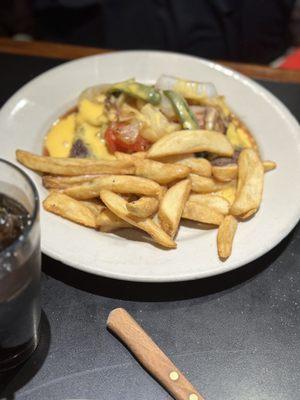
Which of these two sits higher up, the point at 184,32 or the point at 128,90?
the point at 128,90

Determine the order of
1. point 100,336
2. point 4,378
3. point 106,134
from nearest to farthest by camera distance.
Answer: point 4,378 → point 100,336 → point 106,134

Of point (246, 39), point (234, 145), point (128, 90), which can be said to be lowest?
point (246, 39)

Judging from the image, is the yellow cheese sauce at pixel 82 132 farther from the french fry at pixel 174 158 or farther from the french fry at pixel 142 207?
the french fry at pixel 142 207

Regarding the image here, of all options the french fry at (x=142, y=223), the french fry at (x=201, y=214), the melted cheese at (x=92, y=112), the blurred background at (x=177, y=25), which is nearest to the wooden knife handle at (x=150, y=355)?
the french fry at (x=142, y=223)

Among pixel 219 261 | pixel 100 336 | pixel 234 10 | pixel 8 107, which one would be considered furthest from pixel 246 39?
pixel 100 336

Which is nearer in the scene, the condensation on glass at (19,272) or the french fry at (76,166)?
the condensation on glass at (19,272)

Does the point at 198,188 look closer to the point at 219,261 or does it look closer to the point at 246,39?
the point at 219,261
